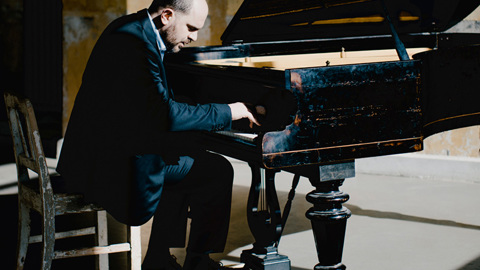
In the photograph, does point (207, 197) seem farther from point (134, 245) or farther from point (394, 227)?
point (394, 227)

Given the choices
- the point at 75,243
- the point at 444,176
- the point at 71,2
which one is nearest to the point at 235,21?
the point at 75,243

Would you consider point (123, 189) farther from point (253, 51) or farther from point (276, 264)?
point (253, 51)

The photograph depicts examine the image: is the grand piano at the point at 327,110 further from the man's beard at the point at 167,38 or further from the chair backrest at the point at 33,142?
the chair backrest at the point at 33,142

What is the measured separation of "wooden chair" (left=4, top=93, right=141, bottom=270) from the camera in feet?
7.84

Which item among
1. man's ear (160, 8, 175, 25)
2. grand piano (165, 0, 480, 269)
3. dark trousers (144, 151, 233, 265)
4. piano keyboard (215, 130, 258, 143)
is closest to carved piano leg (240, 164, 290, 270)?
grand piano (165, 0, 480, 269)

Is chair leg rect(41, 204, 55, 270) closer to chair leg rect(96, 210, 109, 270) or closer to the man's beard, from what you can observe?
chair leg rect(96, 210, 109, 270)

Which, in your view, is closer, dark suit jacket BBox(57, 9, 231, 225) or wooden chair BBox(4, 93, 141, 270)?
dark suit jacket BBox(57, 9, 231, 225)

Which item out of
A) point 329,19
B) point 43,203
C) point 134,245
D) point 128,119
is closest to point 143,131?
point 128,119

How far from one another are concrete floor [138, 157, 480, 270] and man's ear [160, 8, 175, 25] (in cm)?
136

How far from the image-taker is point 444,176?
5.29 m

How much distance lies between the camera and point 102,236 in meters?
2.79

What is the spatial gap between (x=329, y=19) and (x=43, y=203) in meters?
1.89

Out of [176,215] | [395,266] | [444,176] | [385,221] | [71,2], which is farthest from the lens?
[71,2]

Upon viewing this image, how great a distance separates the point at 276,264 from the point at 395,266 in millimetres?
727
